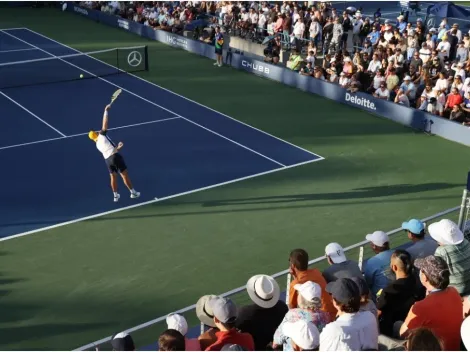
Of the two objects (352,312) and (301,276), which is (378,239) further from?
(352,312)

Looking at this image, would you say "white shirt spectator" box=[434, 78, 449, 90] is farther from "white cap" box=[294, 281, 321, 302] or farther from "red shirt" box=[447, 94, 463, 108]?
"white cap" box=[294, 281, 321, 302]

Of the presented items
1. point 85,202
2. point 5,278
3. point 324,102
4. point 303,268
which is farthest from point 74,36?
point 303,268

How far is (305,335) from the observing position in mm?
6320

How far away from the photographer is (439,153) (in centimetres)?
1991

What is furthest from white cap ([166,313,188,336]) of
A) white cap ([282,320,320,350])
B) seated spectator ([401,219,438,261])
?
seated spectator ([401,219,438,261])

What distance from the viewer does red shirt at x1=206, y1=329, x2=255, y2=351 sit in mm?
6789

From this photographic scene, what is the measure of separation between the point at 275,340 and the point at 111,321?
566 centimetres

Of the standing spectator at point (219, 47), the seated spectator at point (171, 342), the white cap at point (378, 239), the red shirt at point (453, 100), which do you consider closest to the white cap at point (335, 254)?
the white cap at point (378, 239)

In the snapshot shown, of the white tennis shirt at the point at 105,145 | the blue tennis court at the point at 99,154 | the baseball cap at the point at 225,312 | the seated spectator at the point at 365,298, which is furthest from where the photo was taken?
the blue tennis court at the point at 99,154

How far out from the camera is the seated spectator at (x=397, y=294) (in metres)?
8.09

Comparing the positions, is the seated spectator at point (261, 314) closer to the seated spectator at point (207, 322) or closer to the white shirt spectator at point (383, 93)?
the seated spectator at point (207, 322)

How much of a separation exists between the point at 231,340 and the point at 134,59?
77.0ft

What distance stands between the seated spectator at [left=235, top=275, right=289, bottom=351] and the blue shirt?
1.67 m

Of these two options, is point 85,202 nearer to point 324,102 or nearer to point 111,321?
point 111,321
